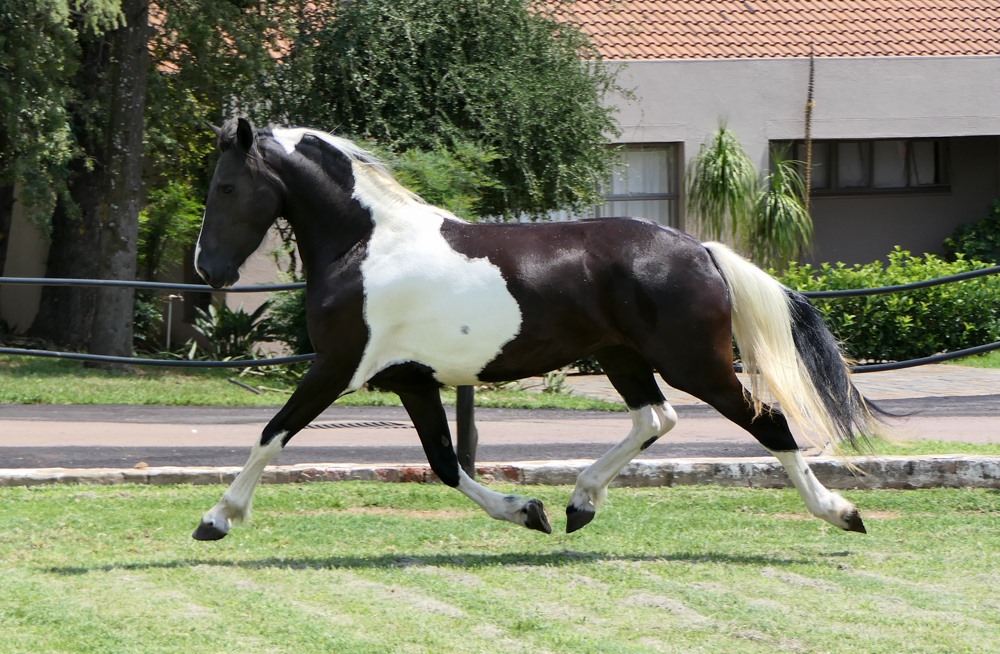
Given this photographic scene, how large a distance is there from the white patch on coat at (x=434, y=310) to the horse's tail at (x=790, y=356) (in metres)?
1.10

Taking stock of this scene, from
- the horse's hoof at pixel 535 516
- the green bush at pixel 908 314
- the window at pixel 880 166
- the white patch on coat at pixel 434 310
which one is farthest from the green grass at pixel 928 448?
the window at pixel 880 166

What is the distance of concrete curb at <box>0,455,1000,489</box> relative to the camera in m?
8.50

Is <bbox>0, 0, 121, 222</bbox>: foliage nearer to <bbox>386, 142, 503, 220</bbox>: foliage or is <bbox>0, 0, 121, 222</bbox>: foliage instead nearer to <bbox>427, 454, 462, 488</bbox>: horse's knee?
<bbox>386, 142, 503, 220</bbox>: foliage

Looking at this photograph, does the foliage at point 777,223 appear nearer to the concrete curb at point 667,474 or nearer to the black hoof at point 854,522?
the concrete curb at point 667,474

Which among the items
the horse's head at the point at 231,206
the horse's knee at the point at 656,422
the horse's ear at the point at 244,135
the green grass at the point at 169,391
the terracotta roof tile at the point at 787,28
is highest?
the terracotta roof tile at the point at 787,28

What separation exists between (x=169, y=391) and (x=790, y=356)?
9.84m

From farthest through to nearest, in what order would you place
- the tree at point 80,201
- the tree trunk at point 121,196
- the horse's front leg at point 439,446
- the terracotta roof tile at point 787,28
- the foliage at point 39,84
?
the terracotta roof tile at point 787,28
the tree at point 80,201
the tree trunk at point 121,196
the foliage at point 39,84
the horse's front leg at point 439,446

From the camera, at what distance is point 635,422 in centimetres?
708

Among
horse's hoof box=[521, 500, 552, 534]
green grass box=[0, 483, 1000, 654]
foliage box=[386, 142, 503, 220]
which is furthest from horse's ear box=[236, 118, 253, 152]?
foliage box=[386, 142, 503, 220]

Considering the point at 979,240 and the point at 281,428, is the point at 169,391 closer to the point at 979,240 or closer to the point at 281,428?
the point at 281,428

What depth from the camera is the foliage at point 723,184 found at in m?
20.8

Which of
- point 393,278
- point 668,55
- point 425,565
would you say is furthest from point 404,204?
point 668,55

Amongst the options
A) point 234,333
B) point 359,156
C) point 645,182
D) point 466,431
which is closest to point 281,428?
point 359,156

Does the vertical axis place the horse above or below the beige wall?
below
